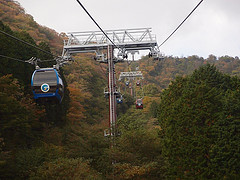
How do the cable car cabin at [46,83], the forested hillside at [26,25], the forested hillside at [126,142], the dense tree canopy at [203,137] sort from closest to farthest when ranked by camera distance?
the cable car cabin at [46,83]
the forested hillside at [126,142]
the dense tree canopy at [203,137]
the forested hillside at [26,25]

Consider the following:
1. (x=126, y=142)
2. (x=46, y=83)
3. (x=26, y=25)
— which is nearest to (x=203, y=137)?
(x=126, y=142)

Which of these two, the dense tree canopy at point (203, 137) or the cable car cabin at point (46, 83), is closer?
the cable car cabin at point (46, 83)

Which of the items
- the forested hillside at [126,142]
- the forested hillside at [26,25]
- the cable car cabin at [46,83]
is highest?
the forested hillside at [26,25]

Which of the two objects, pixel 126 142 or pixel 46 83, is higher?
pixel 46 83

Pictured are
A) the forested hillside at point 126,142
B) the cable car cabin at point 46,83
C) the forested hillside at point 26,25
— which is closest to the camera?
the cable car cabin at point 46,83

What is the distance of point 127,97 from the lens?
4809cm

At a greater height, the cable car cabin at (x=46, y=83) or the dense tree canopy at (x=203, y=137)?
the cable car cabin at (x=46, y=83)

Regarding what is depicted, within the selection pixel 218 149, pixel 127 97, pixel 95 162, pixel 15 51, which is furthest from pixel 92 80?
pixel 218 149

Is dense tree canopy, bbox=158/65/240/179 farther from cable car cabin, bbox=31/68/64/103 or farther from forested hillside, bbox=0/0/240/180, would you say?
cable car cabin, bbox=31/68/64/103

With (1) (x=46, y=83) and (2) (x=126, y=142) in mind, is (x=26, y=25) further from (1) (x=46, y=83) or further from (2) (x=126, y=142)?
(1) (x=46, y=83)

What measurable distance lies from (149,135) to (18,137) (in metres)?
8.99

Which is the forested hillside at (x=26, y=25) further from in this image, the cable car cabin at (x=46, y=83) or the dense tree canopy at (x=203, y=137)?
the dense tree canopy at (x=203, y=137)

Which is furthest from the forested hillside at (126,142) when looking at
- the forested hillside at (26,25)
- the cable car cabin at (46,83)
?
the forested hillside at (26,25)

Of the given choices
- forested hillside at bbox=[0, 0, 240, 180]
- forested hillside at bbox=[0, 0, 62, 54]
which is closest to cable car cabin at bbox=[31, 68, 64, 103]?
forested hillside at bbox=[0, 0, 240, 180]
